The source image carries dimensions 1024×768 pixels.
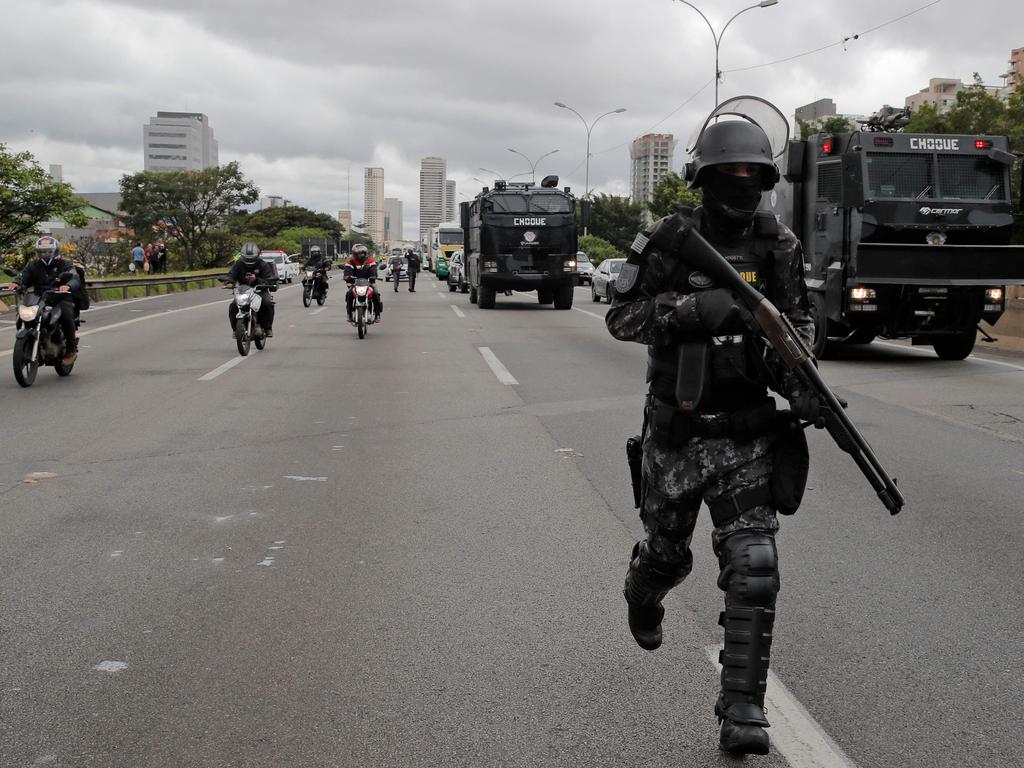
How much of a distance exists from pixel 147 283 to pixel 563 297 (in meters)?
15.3

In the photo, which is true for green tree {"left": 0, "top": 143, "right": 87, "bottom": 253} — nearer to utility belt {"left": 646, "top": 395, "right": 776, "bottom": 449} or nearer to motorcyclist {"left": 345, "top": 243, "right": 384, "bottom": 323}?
motorcyclist {"left": 345, "top": 243, "right": 384, "bottom": 323}

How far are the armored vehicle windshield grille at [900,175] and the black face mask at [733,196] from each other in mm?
11571

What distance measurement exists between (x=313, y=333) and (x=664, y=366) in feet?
56.5

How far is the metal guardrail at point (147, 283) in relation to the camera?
3083 cm

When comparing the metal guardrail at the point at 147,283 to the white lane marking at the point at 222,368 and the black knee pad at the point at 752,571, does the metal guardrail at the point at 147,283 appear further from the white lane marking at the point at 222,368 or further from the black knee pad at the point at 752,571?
the black knee pad at the point at 752,571

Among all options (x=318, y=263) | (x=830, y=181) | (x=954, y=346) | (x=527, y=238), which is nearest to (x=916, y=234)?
(x=830, y=181)

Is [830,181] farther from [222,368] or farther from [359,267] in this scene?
[222,368]

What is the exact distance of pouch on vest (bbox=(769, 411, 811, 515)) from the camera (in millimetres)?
3289

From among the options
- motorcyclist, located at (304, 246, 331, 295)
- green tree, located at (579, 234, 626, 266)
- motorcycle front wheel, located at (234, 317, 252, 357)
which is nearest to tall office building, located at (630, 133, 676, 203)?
green tree, located at (579, 234, 626, 266)

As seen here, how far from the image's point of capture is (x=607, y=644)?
407 cm

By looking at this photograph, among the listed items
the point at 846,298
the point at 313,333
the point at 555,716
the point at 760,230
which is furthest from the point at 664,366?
the point at 313,333

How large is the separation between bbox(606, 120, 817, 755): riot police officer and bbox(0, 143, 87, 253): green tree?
2631 centimetres

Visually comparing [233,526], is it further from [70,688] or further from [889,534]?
[889,534]

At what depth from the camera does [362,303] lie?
19.2m
